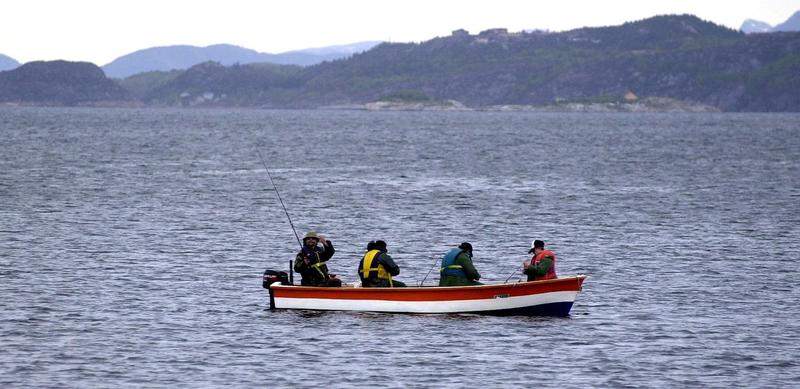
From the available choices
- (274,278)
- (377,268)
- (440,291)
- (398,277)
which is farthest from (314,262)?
(398,277)

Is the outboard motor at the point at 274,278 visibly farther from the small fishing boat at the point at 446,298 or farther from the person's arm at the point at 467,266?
the person's arm at the point at 467,266

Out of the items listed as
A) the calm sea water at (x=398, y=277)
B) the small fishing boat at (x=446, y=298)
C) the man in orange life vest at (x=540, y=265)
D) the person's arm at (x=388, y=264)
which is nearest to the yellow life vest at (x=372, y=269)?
the person's arm at (x=388, y=264)

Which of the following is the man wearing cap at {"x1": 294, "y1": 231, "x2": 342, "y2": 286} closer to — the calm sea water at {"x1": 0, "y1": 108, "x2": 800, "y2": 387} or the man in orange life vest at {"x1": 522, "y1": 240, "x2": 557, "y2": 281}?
the calm sea water at {"x1": 0, "y1": 108, "x2": 800, "y2": 387}

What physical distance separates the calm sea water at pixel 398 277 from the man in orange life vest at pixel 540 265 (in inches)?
44.6

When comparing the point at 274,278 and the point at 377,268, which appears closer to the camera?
the point at 377,268

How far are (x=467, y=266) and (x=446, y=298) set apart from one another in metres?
0.95

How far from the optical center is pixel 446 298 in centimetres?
3109

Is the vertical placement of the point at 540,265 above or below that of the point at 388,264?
below

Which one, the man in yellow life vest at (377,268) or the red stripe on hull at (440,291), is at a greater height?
the man in yellow life vest at (377,268)

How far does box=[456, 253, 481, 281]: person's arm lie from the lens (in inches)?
1216

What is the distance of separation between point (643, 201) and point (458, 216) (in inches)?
496

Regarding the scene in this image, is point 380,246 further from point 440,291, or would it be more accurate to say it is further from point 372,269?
point 440,291

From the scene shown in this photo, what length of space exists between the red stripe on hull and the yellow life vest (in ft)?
1.40

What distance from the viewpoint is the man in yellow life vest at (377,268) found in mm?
30906
